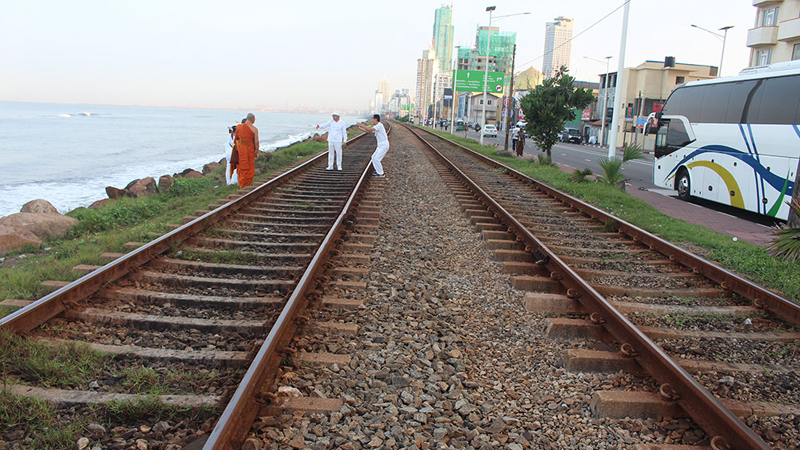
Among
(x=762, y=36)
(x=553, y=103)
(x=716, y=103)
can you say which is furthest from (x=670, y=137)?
(x=762, y=36)

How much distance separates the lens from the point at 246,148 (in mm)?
11336

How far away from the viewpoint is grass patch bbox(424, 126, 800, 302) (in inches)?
255

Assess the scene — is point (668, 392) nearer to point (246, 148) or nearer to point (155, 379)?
point (155, 379)

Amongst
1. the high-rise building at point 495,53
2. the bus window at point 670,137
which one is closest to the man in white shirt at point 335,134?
the bus window at point 670,137

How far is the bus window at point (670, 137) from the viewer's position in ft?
50.6

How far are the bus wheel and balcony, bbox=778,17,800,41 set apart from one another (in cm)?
3336

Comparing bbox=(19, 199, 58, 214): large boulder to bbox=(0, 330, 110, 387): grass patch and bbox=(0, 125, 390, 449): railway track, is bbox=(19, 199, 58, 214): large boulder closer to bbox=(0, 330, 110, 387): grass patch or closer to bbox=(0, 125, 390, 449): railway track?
bbox=(0, 125, 390, 449): railway track

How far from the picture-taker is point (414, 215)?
954cm

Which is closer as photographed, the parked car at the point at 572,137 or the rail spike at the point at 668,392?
the rail spike at the point at 668,392

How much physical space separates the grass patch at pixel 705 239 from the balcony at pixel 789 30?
36393mm

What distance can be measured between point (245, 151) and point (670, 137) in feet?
41.3

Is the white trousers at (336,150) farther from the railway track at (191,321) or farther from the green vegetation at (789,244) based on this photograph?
the green vegetation at (789,244)

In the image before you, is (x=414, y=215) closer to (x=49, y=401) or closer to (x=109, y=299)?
(x=109, y=299)

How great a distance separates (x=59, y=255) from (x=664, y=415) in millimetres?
7954
